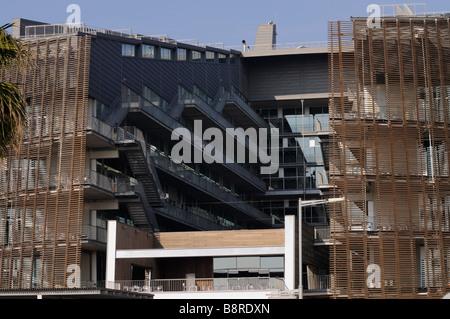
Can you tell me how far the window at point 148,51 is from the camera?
248 feet

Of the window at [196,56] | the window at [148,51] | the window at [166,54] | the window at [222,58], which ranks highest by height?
the window at [222,58]

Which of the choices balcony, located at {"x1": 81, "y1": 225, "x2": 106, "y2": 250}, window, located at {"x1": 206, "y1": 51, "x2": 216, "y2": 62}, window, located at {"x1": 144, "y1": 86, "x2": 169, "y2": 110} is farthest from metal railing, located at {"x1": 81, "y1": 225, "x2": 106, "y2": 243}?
window, located at {"x1": 206, "y1": 51, "x2": 216, "y2": 62}

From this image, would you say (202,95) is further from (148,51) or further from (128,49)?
(128,49)

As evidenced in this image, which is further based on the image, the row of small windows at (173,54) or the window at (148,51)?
the window at (148,51)

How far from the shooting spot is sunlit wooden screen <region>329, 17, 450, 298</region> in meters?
56.8

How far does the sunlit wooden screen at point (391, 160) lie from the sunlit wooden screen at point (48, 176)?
19.0m

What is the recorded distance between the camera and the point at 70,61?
6481cm

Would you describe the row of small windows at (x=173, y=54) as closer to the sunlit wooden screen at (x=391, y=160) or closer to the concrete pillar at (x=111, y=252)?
the concrete pillar at (x=111, y=252)

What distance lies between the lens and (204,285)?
6072 centimetres

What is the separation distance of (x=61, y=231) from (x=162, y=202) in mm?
9643

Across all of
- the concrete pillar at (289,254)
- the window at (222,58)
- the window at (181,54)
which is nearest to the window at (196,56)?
the window at (181,54)

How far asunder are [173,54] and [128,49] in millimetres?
9787
